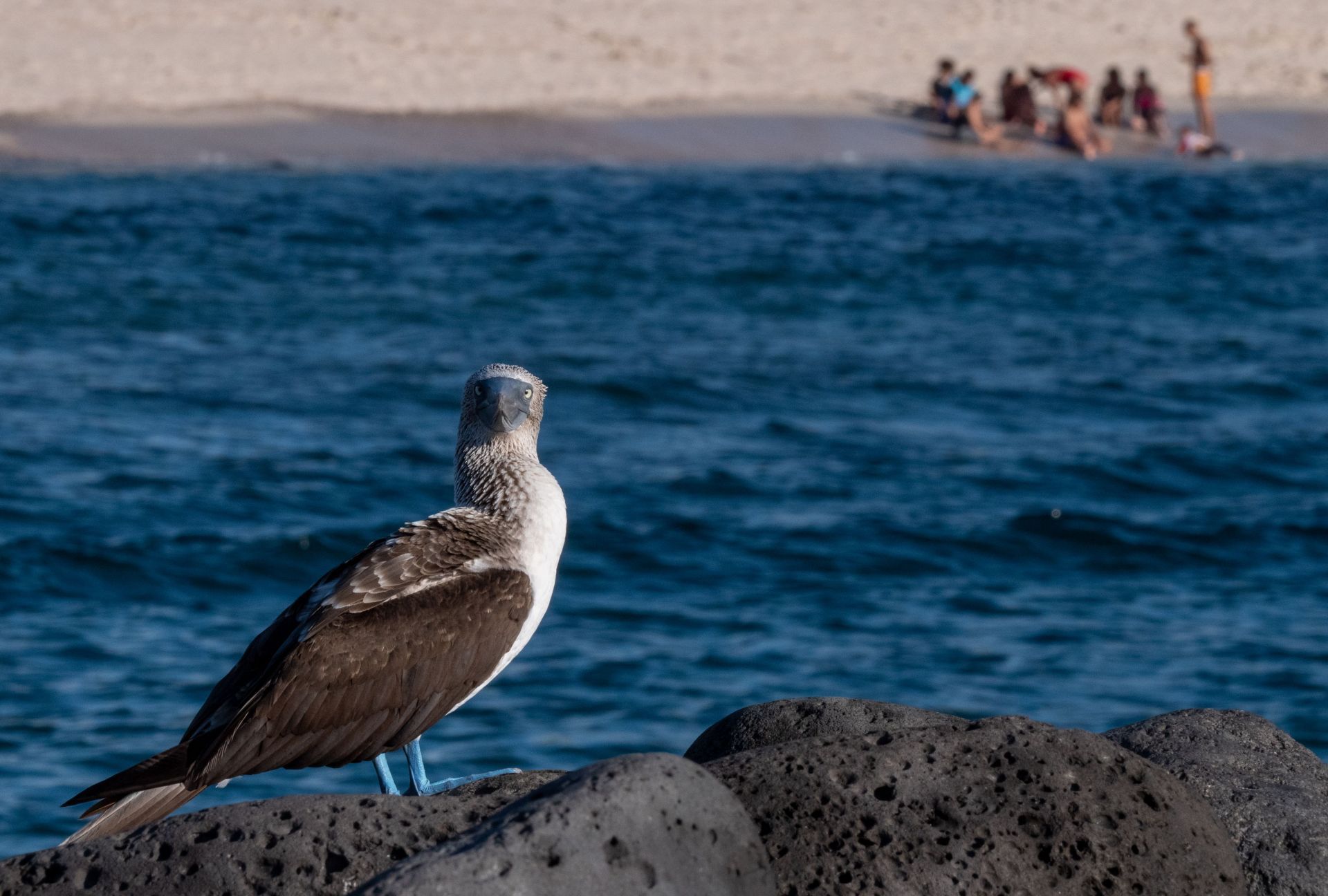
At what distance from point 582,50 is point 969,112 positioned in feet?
28.9

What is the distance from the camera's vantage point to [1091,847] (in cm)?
500

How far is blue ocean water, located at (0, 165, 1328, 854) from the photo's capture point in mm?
10836

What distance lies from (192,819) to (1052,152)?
34.5 m

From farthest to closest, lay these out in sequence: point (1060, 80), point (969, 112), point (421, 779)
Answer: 1. point (969, 112)
2. point (1060, 80)
3. point (421, 779)

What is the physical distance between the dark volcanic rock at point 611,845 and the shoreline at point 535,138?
1135 inches

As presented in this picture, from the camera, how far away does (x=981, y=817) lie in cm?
502

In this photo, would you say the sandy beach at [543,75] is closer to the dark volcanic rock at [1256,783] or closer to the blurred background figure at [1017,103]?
the blurred background figure at [1017,103]

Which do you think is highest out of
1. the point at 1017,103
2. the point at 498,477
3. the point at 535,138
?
the point at 1017,103

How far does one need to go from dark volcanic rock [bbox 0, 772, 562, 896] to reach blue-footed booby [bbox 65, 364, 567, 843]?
1.07 feet

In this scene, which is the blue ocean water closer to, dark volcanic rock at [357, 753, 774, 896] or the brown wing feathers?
the brown wing feathers

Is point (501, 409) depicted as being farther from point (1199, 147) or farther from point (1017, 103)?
point (1199, 147)

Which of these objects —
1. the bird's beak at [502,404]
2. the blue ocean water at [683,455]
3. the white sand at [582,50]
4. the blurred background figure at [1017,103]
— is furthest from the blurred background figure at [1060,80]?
the bird's beak at [502,404]

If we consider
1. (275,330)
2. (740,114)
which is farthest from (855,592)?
(740,114)

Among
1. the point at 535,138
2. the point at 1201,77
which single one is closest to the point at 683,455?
the point at 535,138
